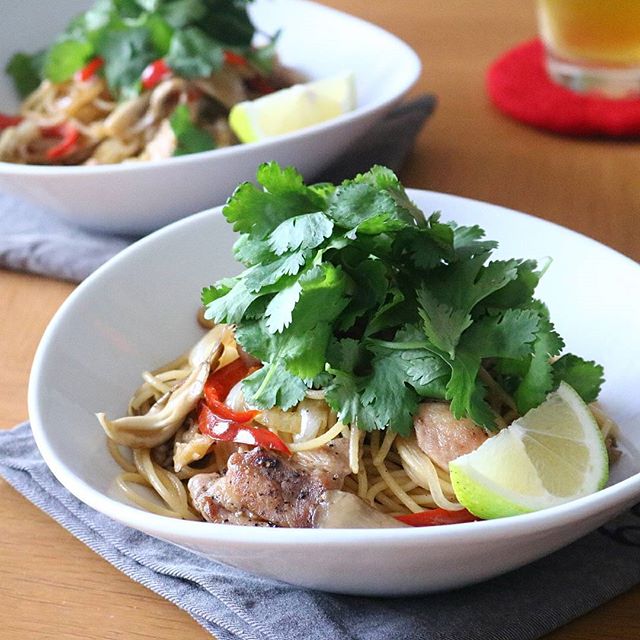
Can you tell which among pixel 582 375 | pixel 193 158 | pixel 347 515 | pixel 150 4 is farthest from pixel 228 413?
pixel 150 4

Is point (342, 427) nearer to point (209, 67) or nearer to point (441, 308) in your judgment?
point (441, 308)

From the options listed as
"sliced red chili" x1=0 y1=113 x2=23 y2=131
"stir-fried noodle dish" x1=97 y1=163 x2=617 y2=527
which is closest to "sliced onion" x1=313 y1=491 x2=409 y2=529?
"stir-fried noodle dish" x1=97 y1=163 x2=617 y2=527

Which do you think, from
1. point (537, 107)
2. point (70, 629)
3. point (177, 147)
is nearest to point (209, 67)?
point (177, 147)

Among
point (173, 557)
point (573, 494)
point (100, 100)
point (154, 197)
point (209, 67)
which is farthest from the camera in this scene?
point (100, 100)

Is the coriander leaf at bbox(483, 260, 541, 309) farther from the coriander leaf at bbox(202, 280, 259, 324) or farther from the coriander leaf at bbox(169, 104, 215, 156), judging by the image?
the coriander leaf at bbox(169, 104, 215, 156)

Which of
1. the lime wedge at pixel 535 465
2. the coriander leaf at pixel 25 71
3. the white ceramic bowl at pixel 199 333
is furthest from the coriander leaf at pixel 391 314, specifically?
the coriander leaf at pixel 25 71
